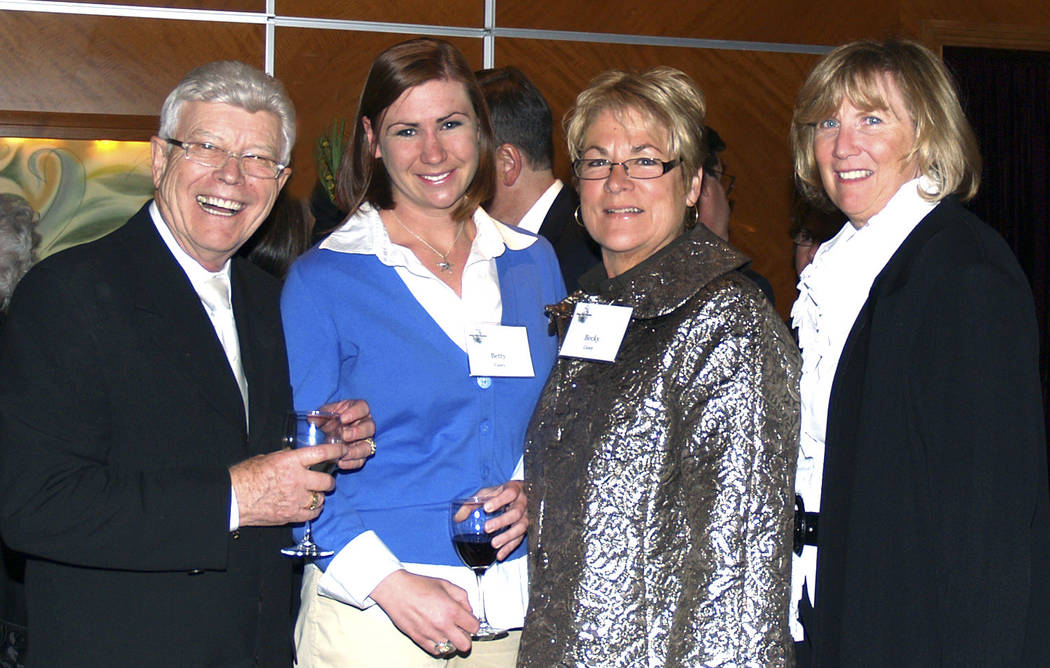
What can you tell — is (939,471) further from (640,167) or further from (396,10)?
(396,10)

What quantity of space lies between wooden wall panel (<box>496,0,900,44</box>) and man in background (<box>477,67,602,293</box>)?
1.62 metres

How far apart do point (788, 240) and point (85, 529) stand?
16.3 ft

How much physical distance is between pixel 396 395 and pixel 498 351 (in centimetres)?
26

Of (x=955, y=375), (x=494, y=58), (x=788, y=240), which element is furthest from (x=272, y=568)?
(x=788, y=240)

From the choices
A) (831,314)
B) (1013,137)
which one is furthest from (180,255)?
(1013,137)

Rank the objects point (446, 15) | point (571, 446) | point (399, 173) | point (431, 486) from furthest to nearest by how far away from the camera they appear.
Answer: point (446, 15) → point (399, 173) → point (431, 486) → point (571, 446)

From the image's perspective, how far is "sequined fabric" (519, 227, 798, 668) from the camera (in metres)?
1.91

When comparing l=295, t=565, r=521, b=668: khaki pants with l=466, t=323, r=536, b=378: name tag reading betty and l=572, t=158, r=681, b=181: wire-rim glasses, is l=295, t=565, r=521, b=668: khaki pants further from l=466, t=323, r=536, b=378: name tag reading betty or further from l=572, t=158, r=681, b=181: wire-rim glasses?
l=572, t=158, r=681, b=181: wire-rim glasses

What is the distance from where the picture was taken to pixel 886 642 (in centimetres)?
193

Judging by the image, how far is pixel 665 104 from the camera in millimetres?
2244

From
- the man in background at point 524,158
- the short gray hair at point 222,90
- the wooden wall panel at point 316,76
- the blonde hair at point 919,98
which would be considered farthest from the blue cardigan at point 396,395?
the wooden wall panel at point 316,76

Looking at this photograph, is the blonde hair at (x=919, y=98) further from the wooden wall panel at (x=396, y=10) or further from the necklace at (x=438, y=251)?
the wooden wall panel at (x=396, y=10)

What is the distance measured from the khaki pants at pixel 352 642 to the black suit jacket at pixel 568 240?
1.39 m

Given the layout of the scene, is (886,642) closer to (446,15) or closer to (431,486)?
(431,486)
